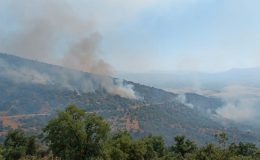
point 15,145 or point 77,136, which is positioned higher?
point 77,136

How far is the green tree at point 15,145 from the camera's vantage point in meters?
80.4

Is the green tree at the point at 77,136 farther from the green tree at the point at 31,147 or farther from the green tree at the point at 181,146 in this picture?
the green tree at the point at 181,146

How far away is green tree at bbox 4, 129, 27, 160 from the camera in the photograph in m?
80.4

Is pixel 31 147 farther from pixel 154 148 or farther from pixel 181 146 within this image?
pixel 181 146

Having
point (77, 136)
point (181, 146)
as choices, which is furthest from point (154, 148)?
point (77, 136)

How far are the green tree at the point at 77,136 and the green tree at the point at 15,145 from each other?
16.8 meters

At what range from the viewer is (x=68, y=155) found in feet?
213

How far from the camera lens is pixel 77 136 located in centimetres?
6544

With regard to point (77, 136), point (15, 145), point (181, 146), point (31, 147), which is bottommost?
point (31, 147)

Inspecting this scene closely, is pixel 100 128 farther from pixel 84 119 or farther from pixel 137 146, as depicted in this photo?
pixel 137 146

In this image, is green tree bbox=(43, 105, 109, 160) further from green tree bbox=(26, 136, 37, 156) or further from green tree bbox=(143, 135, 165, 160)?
green tree bbox=(143, 135, 165, 160)

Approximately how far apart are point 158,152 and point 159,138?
16.5 ft

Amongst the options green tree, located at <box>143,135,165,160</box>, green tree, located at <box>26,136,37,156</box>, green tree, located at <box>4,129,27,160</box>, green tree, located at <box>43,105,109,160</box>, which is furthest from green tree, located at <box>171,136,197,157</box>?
green tree, located at <box>4,129,27,160</box>

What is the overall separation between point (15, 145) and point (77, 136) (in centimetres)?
2685
